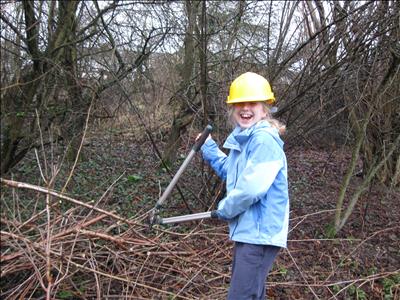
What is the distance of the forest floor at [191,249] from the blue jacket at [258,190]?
1.00 m

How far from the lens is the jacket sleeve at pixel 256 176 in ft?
8.57

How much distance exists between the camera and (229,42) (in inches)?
206

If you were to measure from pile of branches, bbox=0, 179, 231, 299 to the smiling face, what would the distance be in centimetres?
105

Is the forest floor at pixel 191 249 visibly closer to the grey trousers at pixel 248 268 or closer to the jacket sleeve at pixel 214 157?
the jacket sleeve at pixel 214 157

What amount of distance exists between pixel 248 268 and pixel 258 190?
0.50 meters

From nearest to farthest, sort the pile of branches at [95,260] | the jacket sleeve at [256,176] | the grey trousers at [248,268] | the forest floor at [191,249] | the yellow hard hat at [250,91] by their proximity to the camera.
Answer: the jacket sleeve at [256,176] → the grey trousers at [248,268] → the yellow hard hat at [250,91] → the pile of branches at [95,260] → the forest floor at [191,249]

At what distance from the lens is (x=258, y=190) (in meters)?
2.61

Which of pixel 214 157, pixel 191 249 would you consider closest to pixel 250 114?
pixel 214 157

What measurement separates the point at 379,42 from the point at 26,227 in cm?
365

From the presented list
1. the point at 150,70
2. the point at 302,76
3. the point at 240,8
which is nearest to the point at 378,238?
the point at 302,76


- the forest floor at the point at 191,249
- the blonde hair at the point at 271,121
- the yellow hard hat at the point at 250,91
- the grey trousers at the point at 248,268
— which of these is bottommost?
the forest floor at the point at 191,249

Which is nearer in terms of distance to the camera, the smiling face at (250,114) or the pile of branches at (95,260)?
the smiling face at (250,114)

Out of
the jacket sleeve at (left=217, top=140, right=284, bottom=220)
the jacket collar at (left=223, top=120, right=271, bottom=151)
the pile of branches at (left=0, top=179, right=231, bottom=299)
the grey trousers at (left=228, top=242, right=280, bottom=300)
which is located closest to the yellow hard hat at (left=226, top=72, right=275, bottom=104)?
the jacket collar at (left=223, top=120, right=271, bottom=151)

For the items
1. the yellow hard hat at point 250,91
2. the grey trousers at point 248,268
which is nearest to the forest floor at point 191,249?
the grey trousers at point 248,268
